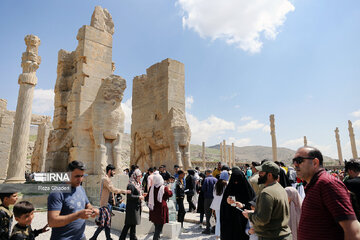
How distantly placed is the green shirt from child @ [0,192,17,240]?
2.17m

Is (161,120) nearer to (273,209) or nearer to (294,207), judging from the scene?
(294,207)

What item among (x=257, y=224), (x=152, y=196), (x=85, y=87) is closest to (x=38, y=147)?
(x=85, y=87)

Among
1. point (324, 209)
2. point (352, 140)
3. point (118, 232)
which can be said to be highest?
point (352, 140)

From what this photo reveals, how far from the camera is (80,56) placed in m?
8.41

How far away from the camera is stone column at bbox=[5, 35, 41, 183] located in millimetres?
8336

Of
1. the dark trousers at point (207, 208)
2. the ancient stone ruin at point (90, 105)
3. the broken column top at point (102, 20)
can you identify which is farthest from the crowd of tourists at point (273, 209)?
the broken column top at point (102, 20)

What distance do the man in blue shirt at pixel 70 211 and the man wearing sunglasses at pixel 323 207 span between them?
174 cm

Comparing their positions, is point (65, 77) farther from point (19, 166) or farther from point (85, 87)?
point (19, 166)

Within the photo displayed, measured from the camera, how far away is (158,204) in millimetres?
4578

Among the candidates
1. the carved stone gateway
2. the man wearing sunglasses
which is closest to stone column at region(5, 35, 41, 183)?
the carved stone gateway

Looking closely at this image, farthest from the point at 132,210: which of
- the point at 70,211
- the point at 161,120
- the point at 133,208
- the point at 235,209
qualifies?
the point at 161,120

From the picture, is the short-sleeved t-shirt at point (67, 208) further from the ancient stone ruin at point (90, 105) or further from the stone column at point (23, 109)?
the stone column at point (23, 109)

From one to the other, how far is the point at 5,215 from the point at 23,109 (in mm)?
7674

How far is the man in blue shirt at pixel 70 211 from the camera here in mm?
2096
